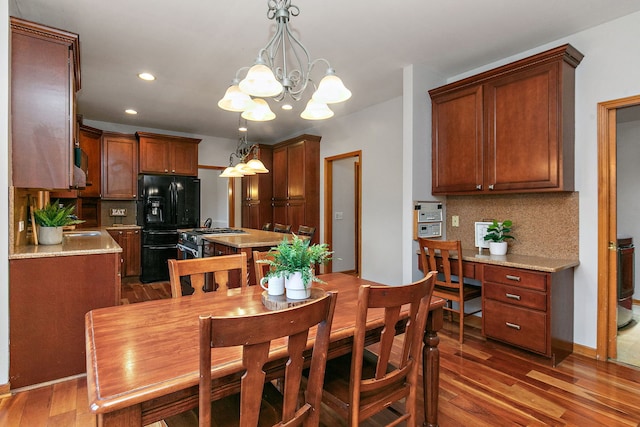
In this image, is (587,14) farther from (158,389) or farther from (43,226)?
(43,226)

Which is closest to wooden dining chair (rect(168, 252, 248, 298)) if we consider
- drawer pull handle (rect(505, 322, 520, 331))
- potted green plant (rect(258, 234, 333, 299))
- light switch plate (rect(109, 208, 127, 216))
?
potted green plant (rect(258, 234, 333, 299))

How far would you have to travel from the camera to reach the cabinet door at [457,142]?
3.21 meters

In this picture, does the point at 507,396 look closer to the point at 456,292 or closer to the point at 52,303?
the point at 456,292

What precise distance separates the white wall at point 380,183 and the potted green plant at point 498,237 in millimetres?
1331

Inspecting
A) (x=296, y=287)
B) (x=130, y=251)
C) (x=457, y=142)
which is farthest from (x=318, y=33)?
(x=130, y=251)

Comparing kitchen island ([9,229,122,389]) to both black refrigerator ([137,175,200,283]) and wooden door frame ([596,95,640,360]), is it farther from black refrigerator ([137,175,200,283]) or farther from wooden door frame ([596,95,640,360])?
wooden door frame ([596,95,640,360])

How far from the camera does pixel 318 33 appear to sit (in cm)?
281

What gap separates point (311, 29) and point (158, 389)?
271 cm

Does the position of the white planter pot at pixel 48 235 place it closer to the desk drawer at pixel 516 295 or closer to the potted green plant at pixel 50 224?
the potted green plant at pixel 50 224

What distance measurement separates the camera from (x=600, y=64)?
8.87 ft

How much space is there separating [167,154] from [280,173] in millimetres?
1965

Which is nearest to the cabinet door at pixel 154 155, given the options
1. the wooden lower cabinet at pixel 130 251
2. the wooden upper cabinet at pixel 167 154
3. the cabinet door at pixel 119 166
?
the wooden upper cabinet at pixel 167 154

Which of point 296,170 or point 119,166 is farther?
point 296,170

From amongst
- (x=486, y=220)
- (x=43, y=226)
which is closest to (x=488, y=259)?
(x=486, y=220)
